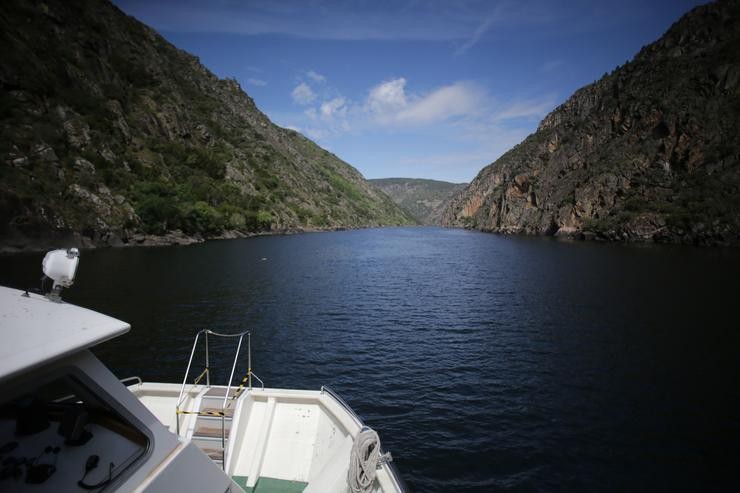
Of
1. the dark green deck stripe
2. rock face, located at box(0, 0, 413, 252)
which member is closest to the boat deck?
the dark green deck stripe

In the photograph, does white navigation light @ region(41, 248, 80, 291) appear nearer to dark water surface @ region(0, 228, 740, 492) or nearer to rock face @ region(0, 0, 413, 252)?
dark water surface @ region(0, 228, 740, 492)

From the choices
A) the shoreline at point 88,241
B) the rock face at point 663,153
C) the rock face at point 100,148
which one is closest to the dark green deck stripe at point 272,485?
the shoreline at point 88,241

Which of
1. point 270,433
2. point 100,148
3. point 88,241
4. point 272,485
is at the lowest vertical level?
point 272,485

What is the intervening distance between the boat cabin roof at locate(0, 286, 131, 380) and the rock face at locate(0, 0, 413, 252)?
8297cm

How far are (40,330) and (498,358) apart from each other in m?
22.3

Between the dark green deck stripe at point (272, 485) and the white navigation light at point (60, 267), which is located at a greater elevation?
the white navigation light at point (60, 267)

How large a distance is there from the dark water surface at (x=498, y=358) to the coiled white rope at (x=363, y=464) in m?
5.03

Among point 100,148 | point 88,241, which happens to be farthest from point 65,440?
point 100,148

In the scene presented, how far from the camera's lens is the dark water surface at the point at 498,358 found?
13.5 meters

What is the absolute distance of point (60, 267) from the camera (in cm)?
560

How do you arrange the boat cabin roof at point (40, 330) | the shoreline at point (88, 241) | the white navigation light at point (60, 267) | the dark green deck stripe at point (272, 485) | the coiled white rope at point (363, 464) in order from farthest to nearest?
1. the shoreline at point (88, 241)
2. the dark green deck stripe at point (272, 485)
3. the coiled white rope at point (363, 464)
4. the white navigation light at point (60, 267)
5. the boat cabin roof at point (40, 330)

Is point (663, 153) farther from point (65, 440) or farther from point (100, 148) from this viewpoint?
point (100, 148)

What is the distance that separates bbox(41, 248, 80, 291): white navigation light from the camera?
5.50 m

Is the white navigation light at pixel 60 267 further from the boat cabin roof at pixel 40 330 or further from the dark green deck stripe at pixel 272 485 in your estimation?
the dark green deck stripe at pixel 272 485
